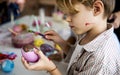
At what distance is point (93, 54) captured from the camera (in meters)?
0.76

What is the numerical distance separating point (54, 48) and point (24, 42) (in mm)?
177

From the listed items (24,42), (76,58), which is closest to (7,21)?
(24,42)

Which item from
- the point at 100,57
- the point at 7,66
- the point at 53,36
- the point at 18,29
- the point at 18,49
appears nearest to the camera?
the point at 100,57

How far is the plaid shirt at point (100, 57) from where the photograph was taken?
0.74 m

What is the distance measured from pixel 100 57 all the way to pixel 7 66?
1.39ft

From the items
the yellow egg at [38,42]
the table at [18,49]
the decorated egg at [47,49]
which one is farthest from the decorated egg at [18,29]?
the decorated egg at [47,49]

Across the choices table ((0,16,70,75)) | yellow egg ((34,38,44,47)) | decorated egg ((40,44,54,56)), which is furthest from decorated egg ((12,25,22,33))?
decorated egg ((40,44,54,56))

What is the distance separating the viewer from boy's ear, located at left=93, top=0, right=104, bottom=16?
0.75 m

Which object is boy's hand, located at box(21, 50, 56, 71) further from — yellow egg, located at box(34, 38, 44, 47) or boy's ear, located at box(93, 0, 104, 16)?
yellow egg, located at box(34, 38, 44, 47)

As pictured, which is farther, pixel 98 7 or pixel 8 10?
pixel 8 10

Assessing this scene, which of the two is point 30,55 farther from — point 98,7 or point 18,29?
point 18,29

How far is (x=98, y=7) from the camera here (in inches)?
29.8

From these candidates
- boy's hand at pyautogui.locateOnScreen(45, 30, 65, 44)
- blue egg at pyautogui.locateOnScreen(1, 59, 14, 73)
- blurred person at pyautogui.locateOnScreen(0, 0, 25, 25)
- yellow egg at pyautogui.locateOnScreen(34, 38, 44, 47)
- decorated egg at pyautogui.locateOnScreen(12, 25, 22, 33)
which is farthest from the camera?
blurred person at pyautogui.locateOnScreen(0, 0, 25, 25)

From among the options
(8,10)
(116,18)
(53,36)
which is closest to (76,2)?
(53,36)
